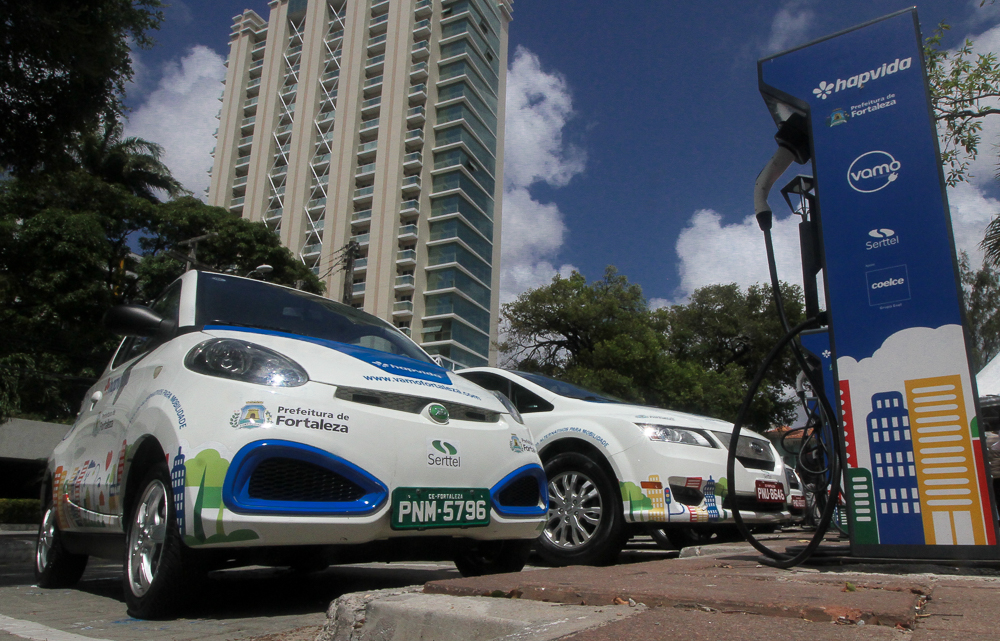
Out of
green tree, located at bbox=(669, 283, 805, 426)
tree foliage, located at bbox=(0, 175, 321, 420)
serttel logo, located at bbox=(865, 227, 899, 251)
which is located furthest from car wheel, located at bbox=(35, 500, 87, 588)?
green tree, located at bbox=(669, 283, 805, 426)

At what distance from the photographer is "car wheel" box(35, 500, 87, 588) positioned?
4272mm

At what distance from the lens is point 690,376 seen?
28859 millimetres

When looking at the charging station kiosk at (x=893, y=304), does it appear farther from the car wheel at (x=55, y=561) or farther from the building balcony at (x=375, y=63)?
the building balcony at (x=375, y=63)

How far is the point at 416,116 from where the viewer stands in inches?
2383


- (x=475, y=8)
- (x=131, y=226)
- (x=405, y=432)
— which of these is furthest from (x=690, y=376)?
Result: (x=475, y=8)

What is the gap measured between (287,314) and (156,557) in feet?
5.03

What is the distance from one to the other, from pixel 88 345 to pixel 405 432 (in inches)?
714

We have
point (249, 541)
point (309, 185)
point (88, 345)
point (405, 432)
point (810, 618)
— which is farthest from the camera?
point (309, 185)

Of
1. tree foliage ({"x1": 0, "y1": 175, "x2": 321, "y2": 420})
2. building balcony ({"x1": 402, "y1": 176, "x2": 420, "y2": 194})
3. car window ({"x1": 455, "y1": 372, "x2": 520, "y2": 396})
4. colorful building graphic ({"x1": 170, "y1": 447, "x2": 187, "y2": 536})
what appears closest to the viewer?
colorful building graphic ({"x1": 170, "y1": 447, "x2": 187, "y2": 536})

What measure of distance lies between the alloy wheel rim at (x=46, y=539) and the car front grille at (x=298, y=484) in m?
2.52

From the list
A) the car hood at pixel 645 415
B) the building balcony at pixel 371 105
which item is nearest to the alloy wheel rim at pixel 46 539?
the car hood at pixel 645 415

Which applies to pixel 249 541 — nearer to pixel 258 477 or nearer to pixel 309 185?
pixel 258 477

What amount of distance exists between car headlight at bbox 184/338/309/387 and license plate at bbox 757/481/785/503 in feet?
12.0

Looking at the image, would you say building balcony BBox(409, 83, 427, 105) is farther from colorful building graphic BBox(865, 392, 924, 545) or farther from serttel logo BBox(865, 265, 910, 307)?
colorful building graphic BBox(865, 392, 924, 545)
